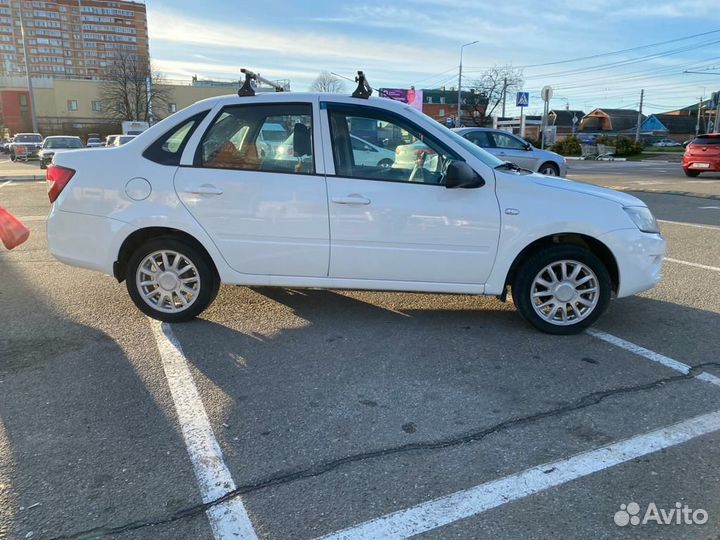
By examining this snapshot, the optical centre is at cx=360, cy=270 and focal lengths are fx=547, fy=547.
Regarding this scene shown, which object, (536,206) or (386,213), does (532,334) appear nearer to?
(536,206)

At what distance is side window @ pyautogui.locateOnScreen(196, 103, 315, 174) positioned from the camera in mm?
4328

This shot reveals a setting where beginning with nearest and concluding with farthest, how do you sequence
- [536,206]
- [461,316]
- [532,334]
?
1. [536,206]
2. [532,334]
3. [461,316]

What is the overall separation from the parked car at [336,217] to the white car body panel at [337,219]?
0.01m

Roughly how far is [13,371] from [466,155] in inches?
143

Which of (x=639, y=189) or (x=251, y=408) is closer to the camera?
(x=251, y=408)

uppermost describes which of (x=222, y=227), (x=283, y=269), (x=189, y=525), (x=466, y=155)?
(x=466, y=155)

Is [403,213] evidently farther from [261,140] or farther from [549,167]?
[549,167]

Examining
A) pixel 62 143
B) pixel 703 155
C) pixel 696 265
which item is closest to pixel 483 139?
pixel 696 265

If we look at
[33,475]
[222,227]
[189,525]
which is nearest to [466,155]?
[222,227]

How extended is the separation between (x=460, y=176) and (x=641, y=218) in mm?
1566

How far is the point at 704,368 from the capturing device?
3859mm

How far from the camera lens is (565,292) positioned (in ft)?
14.3

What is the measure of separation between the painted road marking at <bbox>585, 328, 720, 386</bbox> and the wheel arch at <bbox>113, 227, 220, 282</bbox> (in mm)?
3203

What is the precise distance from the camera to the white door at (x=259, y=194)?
4266 millimetres
